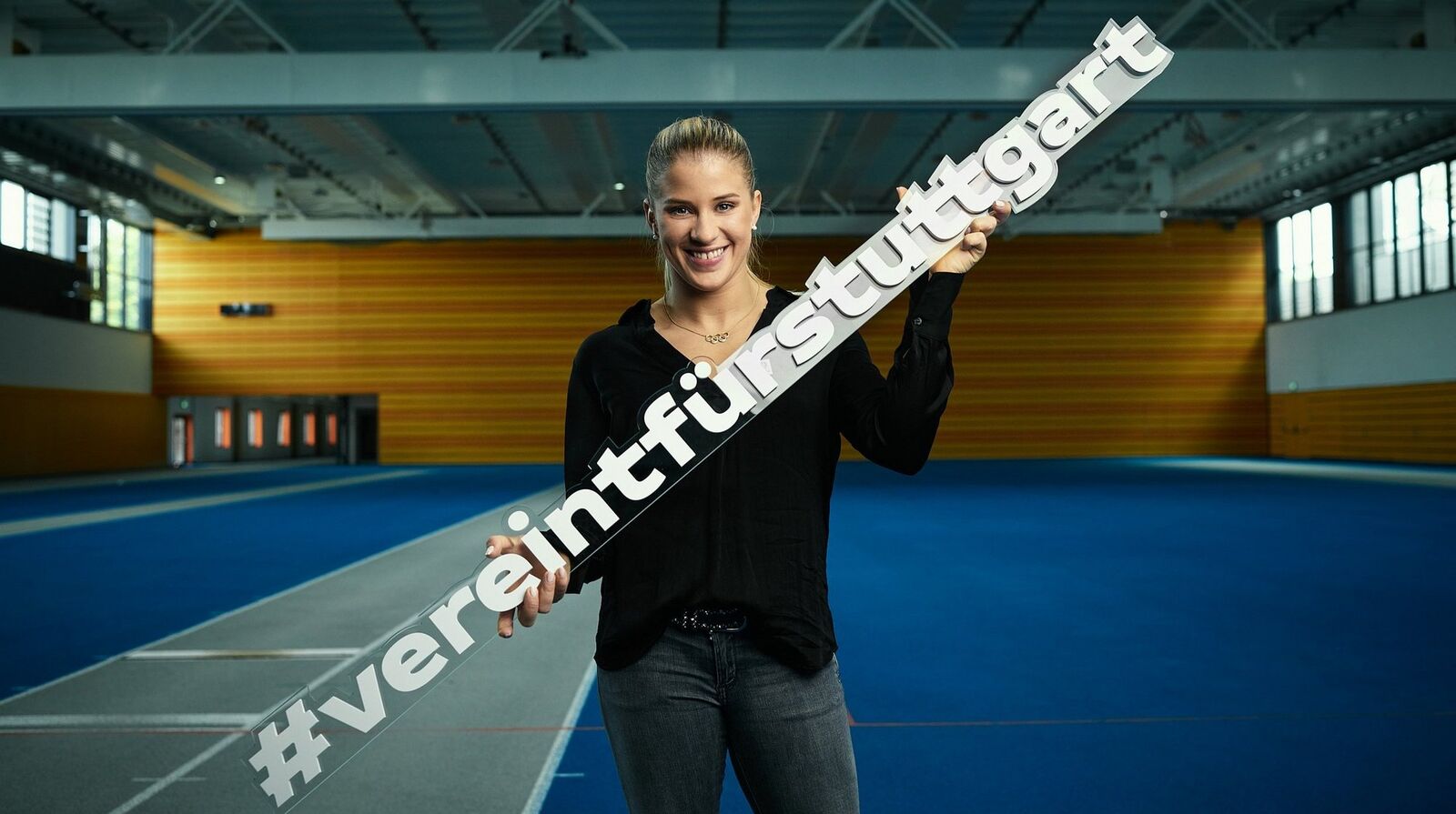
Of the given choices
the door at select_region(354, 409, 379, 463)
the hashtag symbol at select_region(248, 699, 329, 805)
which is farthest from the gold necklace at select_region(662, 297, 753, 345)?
the door at select_region(354, 409, 379, 463)

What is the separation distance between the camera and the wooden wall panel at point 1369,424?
19.9 metres

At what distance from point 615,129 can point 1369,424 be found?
1887 cm

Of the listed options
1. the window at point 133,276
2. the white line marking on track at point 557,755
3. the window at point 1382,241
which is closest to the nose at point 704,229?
the white line marking on track at point 557,755

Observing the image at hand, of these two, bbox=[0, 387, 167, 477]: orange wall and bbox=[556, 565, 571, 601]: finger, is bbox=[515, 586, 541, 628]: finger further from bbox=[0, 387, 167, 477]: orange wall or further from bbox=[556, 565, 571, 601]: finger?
bbox=[0, 387, 167, 477]: orange wall

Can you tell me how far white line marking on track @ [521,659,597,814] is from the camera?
2850mm

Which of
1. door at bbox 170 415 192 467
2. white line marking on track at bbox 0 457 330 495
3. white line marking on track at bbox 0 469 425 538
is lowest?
white line marking on track at bbox 0 457 330 495

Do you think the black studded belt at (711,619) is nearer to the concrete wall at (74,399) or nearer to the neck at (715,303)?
the neck at (715,303)

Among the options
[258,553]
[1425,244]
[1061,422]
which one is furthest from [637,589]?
[1061,422]

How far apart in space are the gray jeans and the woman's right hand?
0.19 metres

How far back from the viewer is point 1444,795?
9.20 ft

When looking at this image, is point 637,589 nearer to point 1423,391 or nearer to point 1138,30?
point 1138,30

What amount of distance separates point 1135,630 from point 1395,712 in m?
1.47

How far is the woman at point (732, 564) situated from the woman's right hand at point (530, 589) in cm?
8

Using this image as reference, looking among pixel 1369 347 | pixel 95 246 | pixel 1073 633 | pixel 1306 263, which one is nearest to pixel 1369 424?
pixel 1369 347
